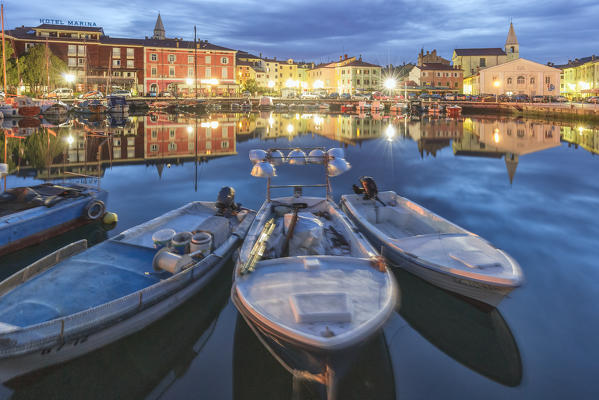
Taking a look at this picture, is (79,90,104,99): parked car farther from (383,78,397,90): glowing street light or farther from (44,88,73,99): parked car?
(383,78,397,90): glowing street light

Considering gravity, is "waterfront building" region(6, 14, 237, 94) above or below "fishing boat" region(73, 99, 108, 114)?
above

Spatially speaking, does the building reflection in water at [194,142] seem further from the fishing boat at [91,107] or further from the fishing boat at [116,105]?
the fishing boat at [91,107]

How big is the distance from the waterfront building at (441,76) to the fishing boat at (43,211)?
97959mm

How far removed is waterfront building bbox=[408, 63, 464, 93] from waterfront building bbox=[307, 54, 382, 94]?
1837 cm

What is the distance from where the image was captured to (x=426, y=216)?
9430 mm

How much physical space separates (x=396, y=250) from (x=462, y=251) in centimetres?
118

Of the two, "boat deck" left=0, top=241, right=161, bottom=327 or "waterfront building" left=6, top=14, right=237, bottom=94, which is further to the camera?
"waterfront building" left=6, top=14, right=237, bottom=94

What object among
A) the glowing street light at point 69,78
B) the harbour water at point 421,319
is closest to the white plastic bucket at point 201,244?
the harbour water at point 421,319

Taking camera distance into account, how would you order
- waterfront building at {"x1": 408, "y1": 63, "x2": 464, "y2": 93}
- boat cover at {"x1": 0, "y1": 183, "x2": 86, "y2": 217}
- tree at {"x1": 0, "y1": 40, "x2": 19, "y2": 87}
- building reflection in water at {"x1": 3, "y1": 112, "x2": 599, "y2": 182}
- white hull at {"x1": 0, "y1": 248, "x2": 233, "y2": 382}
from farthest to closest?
waterfront building at {"x1": 408, "y1": 63, "x2": 464, "y2": 93}
tree at {"x1": 0, "y1": 40, "x2": 19, "y2": 87}
building reflection in water at {"x1": 3, "y1": 112, "x2": 599, "y2": 182}
boat cover at {"x1": 0, "y1": 183, "x2": 86, "y2": 217}
white hull at {"x1": 0, "y1": 248, "x2": 233, "y2": 382}

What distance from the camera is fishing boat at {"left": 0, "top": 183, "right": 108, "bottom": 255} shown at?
9.15 metres

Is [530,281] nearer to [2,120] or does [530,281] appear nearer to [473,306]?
[473,306]

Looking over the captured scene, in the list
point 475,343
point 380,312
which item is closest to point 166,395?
point 380,312

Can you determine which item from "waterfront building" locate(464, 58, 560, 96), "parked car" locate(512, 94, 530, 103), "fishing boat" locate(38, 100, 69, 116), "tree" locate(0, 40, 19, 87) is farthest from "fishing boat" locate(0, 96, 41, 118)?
"waterfront building" locate(464, 58, 560, 96)

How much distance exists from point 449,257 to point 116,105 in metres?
60.7
